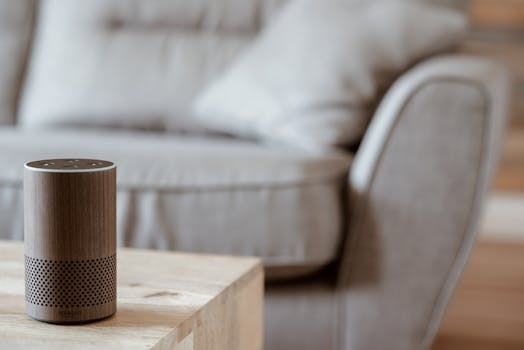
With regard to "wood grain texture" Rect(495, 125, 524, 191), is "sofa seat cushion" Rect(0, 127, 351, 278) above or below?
above

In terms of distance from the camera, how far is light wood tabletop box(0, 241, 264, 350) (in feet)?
2.30

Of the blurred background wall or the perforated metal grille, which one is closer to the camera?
the perforated metal grille

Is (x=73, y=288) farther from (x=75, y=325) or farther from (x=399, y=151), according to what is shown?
(x=399, y=151)

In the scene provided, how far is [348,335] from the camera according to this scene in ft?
4.74

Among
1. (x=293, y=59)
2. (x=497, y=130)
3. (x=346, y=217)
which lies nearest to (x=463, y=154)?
(x=497, y=130)

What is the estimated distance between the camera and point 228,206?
1.41 meters

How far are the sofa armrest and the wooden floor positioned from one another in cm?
38

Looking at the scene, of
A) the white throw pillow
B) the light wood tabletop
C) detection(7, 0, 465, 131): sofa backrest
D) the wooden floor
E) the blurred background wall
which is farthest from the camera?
the blurred background wall

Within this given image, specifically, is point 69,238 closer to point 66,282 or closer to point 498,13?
point 66,282

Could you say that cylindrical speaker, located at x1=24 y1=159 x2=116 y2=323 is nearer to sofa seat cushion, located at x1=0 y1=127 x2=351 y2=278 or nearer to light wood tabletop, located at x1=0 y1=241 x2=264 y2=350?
light wood tabletop, located at x1=0 y1=241 x2=264 y2=350

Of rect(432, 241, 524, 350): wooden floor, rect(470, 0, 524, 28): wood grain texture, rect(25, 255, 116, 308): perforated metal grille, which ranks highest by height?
rect(470, 0, 524, 28): wood grain texture

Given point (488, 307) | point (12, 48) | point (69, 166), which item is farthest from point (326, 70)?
point (69, 166)

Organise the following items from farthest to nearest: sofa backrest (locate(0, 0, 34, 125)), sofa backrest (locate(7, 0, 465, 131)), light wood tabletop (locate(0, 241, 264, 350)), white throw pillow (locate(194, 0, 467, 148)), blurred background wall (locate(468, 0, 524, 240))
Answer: blurred background wall (locate(468, 0, 524, 240)) < sofa backrest (locate(0, 0, 34, 125)) < sofa backrest (locate(7, 0, 465, 131)) < white throw pillow (locate(194, 0, 467, 148)) < light wood tabletop (locate(0, 241, 264, 350))

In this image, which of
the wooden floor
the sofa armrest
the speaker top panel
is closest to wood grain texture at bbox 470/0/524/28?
the wooden floor
